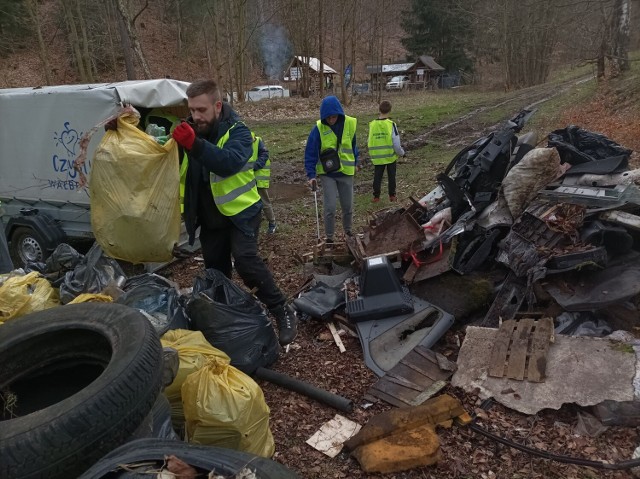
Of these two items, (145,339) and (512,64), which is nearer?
(145,339)

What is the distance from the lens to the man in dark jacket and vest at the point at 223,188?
3.60 meters

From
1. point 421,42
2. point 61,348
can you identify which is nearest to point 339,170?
point 61,348

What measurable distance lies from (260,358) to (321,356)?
22.3 inches

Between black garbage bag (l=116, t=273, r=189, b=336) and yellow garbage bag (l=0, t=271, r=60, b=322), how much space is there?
817 mm

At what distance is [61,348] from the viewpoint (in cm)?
287

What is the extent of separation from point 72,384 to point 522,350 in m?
3.01

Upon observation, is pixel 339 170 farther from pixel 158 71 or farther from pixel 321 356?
pixel 158 71

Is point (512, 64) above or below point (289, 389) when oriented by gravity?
above

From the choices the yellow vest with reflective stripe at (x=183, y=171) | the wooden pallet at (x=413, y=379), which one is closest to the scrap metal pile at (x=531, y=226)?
the wooden pallet at (x=413, y=379)

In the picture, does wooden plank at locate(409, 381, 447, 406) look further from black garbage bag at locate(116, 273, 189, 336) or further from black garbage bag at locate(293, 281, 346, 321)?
black garbage bag at locate(116, 273, 189, 336)

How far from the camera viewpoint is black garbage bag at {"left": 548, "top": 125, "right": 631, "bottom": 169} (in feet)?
16.6

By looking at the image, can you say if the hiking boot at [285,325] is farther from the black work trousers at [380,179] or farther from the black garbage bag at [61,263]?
the black work trousers at [380,179]

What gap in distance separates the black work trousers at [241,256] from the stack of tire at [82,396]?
1.21 m

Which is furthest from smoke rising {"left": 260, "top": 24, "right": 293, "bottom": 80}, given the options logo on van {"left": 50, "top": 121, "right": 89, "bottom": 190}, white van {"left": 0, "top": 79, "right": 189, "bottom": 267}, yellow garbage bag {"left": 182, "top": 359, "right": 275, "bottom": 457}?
yellow garbage bag {"left": 182, "top": 359, "right": 275, "bottom": 457}
